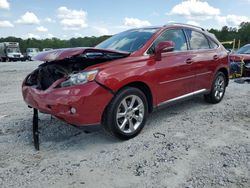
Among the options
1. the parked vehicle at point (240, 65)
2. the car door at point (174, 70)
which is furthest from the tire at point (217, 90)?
the parked vehicle at point (240, 65)

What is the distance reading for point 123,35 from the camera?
18.1ft

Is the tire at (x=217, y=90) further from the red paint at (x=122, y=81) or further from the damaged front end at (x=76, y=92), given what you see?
the damaged front end at (x=76, y=92)

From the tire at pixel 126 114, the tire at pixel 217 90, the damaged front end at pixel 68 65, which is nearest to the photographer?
the damaged front end at pixel 68 65

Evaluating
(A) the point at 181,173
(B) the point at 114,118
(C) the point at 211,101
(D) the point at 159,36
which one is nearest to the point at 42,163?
(B) the point at 114,118

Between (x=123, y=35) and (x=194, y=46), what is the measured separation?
55.1 inches

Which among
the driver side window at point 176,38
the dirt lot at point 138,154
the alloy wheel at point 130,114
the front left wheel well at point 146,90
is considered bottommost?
the dirt lot at point 138,154

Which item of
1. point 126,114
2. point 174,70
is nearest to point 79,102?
point 126,114

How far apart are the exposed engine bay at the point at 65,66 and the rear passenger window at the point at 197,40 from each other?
1822 mm

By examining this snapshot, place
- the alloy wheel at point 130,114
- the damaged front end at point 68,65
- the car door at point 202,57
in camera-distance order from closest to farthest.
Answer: the damaged front end at point 68,65, the alloy wheel at point 130,114, the car door at point 202,57

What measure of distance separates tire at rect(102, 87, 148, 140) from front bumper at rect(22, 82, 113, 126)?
139 millimetres

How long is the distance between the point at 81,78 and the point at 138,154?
126cm

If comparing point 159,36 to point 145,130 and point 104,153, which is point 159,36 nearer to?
point 145,130

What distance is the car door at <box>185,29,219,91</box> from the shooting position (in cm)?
557

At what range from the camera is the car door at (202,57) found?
219 inches
